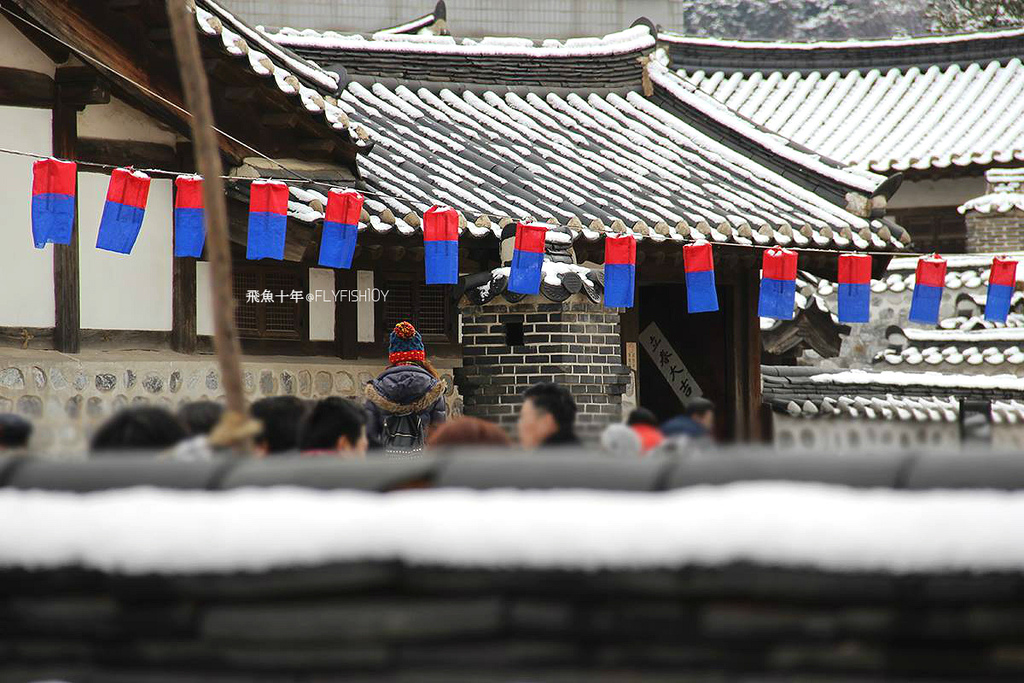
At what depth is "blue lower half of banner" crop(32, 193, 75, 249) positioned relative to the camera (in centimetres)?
968

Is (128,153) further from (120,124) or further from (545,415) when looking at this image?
(545,415)

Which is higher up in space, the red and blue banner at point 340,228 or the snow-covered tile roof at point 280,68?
the snow-covered tile roof at point 280,68

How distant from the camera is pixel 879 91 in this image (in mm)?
24469

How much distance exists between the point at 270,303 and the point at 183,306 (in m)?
1.02

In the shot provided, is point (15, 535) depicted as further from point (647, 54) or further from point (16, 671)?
point (647, 54)

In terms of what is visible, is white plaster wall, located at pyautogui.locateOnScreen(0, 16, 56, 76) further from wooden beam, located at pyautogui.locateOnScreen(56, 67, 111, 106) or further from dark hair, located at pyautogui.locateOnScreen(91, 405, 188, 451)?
dark hair, located at pyautogui.locateOnScreen(91, 405, 188, 451)

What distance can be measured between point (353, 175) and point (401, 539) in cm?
859

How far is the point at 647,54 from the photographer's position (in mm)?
17734

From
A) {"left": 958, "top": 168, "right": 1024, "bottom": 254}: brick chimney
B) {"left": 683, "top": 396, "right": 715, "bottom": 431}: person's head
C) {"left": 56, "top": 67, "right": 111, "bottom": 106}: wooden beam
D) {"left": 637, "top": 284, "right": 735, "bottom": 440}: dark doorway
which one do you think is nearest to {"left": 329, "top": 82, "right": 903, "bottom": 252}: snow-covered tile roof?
{"left": 637, "top": 284, "right": 735, "bottom": 440}: dark doorway

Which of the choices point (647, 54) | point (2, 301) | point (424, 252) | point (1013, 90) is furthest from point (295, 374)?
point (1013, 90)

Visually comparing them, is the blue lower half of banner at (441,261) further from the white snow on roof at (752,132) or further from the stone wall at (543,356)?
the white snow on roof at (752,132)

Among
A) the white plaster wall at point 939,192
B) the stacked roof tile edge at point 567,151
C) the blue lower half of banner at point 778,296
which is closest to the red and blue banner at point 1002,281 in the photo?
the stacked roof tile edge at point 567,151

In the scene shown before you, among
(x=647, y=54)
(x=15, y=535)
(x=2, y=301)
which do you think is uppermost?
(x=647, y=54)

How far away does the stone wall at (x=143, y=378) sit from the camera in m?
10.1
